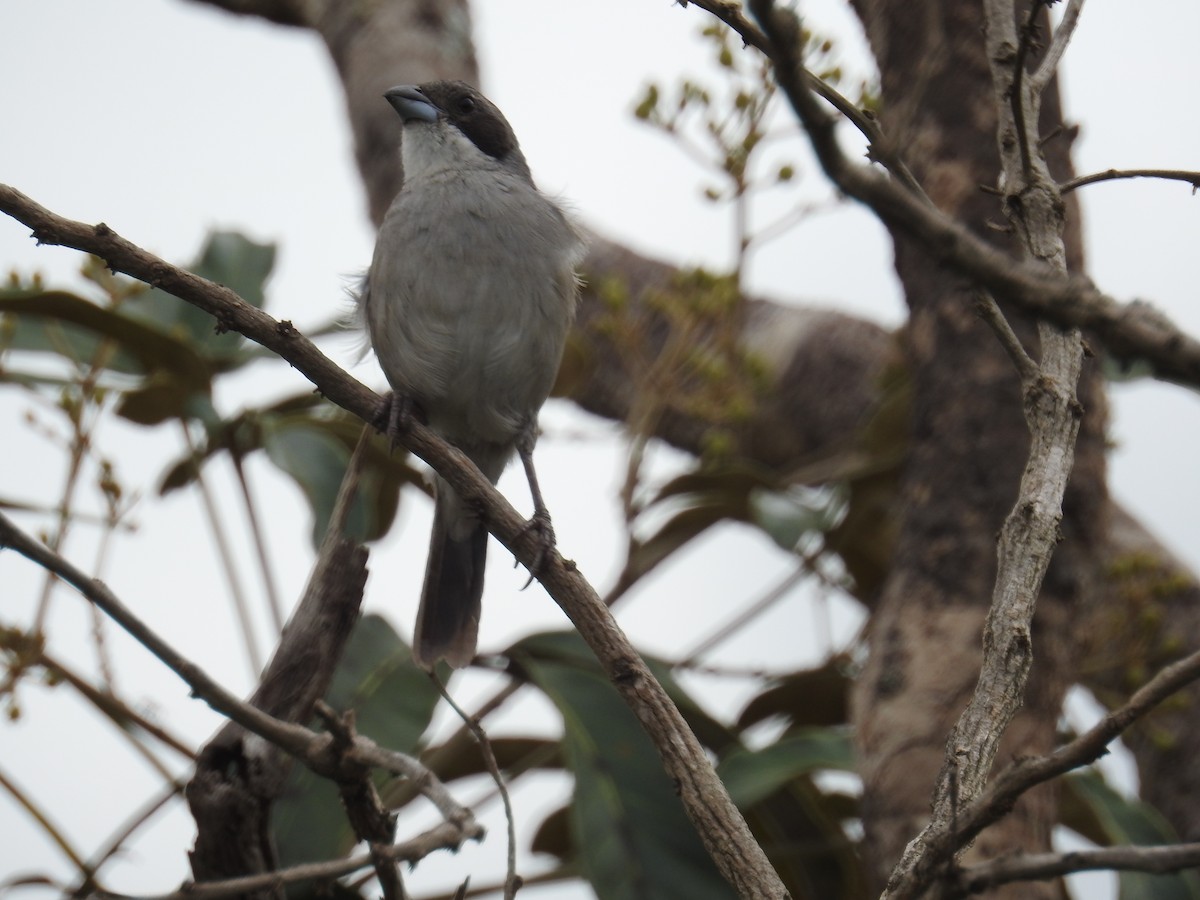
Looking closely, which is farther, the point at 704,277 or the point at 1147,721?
the point at 1147,721

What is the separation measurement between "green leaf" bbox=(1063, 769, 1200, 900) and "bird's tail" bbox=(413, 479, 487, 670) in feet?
5.53

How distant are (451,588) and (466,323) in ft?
2.44

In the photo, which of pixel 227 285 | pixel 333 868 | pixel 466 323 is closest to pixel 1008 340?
pixel 333 868

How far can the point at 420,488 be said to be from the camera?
407 cm

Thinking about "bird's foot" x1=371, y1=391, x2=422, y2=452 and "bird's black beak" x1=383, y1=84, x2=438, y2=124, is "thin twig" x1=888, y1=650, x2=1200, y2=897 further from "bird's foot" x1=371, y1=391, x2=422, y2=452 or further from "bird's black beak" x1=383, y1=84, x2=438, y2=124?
"bird's black beak" x1=383, y1=84, x2=438, y2=124

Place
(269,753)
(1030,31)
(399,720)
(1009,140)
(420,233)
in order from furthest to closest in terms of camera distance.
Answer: (420,233) < (399,720) < (269,753) < (1009,140) < (1030,31)

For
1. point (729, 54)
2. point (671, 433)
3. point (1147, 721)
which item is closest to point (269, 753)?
point (729, 54)

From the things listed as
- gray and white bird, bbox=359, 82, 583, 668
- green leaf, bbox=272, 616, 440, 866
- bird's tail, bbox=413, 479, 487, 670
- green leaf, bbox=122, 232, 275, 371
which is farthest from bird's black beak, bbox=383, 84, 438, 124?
green leaf, bbox=272, 616, 440, 866

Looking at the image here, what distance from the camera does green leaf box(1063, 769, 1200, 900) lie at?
3.25 m

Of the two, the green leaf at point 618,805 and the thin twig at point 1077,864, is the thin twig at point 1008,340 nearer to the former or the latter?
the thin twig at point 1077,864

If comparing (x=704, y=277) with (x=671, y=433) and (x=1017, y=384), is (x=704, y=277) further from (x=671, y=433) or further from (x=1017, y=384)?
(x=671, y=433)

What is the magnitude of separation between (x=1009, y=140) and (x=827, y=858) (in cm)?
225

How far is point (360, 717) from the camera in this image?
3.30 m

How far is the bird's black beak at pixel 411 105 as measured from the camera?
4391mm
